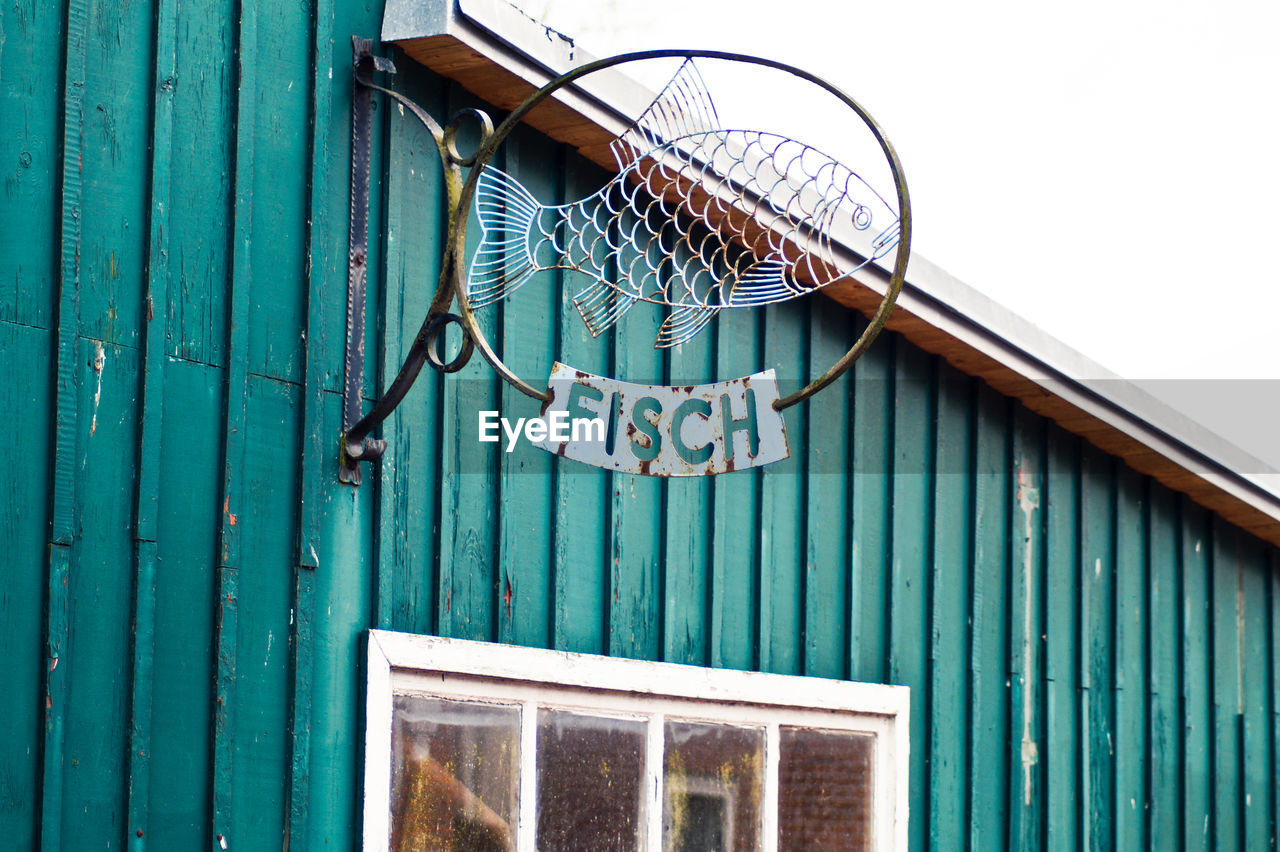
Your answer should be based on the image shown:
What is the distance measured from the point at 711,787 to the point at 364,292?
1723mm

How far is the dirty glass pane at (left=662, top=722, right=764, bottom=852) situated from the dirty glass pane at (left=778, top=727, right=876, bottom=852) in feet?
0.39

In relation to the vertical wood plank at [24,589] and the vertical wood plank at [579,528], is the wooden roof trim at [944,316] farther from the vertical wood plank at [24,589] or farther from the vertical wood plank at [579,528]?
the vertical wood plank at [24,589]

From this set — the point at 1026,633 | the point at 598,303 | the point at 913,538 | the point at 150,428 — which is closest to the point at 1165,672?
the point at 1026,633

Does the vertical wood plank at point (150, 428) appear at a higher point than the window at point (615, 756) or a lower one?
higher

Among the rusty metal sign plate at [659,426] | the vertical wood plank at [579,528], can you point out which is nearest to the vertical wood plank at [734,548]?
the vertical wood plank at [579,528]

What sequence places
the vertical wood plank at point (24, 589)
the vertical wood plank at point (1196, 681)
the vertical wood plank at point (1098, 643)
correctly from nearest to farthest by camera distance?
the vertical wood plank at point (24, 589)
the vertical wood plank at point (1098, 643)
the vertical wood plank at point (1196, 681)

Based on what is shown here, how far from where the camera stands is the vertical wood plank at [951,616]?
5.26 metres

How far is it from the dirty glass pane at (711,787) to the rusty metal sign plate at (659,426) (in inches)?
51.9

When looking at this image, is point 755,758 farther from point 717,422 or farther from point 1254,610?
point 1254,610

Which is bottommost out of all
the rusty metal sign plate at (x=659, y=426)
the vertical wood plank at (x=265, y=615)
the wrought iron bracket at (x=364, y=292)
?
the vertical wood plank at (x=265, y=615)

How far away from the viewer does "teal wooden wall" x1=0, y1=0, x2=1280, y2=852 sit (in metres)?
3.33

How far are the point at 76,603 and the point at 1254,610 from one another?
4887 mm

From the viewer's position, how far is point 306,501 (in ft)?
12.4

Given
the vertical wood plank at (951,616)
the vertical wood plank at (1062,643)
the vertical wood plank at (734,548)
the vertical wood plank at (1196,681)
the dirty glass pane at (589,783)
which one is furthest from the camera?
the vertical wood plank at (1196,681)
